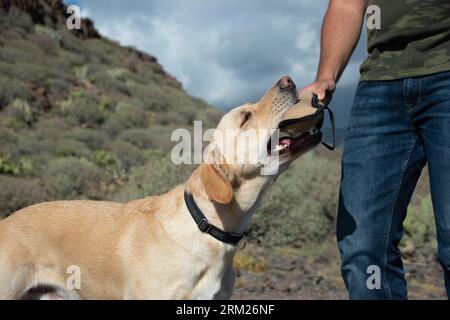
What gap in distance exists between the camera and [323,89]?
3.23m

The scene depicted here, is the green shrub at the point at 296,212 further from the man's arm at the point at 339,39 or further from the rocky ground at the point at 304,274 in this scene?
the man's arm at the point at 339,39

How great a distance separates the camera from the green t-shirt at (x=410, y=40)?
288cm

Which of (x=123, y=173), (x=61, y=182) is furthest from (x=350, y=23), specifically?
(x=123, y=173)

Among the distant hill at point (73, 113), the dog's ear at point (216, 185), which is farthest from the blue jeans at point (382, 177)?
the distant hill at point (73, 113)

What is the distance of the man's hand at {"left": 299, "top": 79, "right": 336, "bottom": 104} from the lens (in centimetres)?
322

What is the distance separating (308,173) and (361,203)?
729 cm

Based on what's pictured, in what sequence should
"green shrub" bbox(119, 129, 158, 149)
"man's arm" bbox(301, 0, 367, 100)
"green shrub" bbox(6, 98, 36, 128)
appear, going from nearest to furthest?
"man's arm" bbox(301, 0, 367, 100) < "green shrub" bbox(6, 98, 36, 128) < "green shrub" bbox(119, 129, 158, 149)

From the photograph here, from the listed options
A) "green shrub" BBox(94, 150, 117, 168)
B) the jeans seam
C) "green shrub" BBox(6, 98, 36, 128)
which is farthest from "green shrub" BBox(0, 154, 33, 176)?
the jeans seam

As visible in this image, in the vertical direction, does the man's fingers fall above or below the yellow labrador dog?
above

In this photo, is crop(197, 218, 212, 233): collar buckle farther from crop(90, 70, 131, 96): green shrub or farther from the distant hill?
crop(90, 70, 131, 96): green shrub

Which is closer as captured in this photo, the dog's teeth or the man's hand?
the man's hand

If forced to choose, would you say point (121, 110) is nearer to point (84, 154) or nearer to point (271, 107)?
point (84, 154)

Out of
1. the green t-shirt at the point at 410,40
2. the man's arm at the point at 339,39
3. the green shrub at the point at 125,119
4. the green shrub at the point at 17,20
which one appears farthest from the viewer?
the green shrub at the point at 17,20

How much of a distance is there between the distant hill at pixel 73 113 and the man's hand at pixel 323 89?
6266 mm
